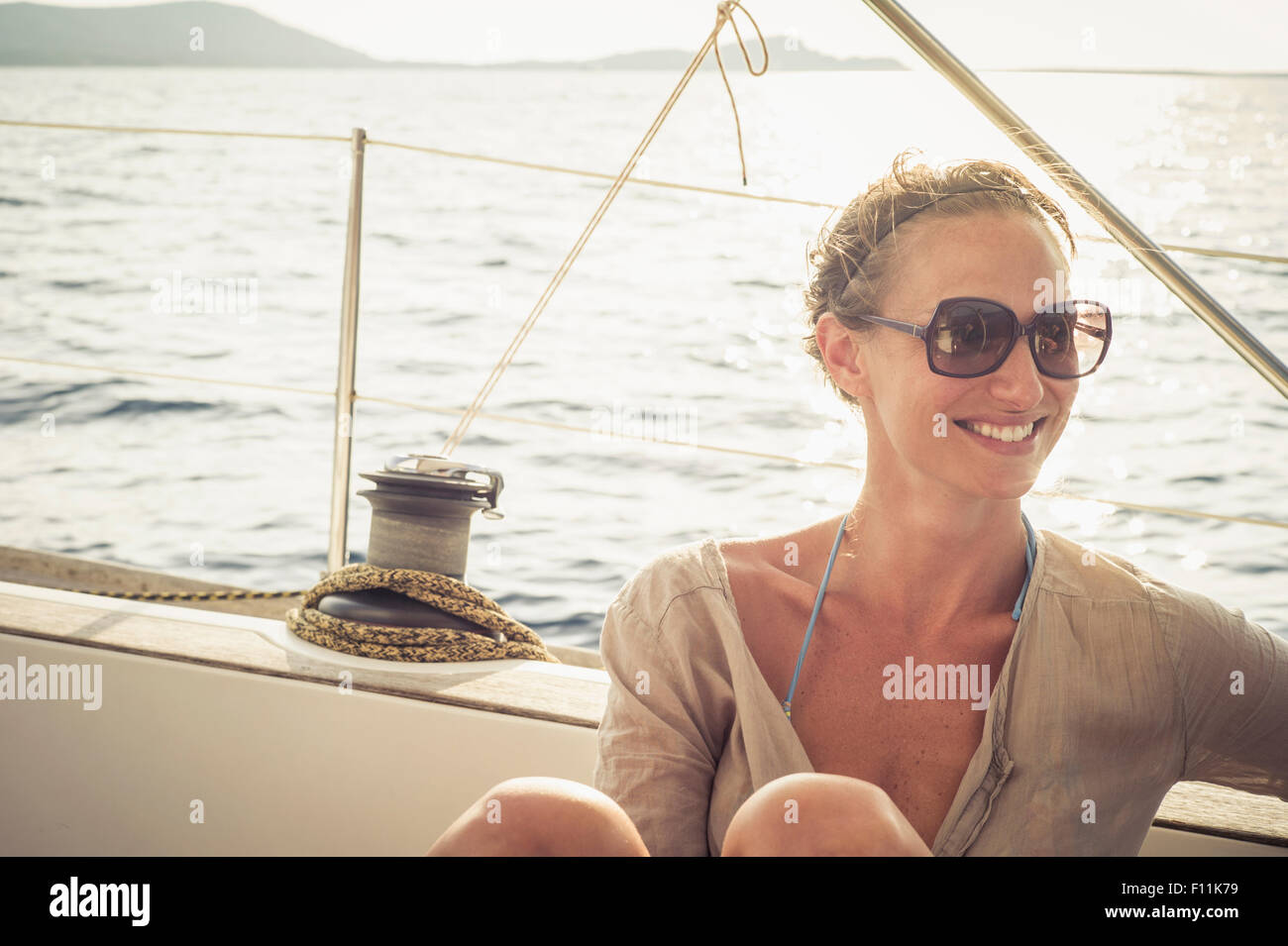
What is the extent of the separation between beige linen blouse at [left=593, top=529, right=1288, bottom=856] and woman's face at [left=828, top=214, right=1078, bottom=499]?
5.9 inches

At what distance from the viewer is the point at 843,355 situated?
1.41 meters

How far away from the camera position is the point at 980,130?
148 centimetres

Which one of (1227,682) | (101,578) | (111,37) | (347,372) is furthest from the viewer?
(111,37)

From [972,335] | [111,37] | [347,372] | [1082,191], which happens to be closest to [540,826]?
[972,335]

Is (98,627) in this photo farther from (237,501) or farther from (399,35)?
(399,35)

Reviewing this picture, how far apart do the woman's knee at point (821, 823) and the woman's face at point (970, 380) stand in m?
0.39

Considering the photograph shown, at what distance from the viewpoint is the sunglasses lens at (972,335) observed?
1.24 meters

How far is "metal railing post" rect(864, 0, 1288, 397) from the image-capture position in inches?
49.9

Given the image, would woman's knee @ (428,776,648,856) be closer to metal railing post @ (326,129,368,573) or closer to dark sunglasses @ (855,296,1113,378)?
dark sunglasses @ (855,296,1113,378)

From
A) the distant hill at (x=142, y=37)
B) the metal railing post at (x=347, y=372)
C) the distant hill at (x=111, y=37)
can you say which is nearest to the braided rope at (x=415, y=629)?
the metal railing post at (x=347, y=372)

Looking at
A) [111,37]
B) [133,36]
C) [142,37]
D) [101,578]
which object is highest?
[111,37]

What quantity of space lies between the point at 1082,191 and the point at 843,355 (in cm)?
30

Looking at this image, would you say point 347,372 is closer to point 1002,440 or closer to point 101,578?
point 101,578
